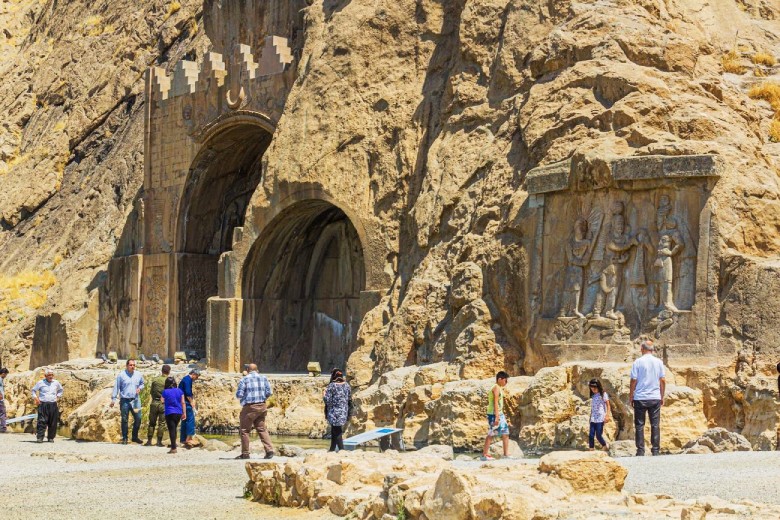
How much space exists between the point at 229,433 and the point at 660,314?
10.1 metres

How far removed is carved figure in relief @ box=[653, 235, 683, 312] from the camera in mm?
20344

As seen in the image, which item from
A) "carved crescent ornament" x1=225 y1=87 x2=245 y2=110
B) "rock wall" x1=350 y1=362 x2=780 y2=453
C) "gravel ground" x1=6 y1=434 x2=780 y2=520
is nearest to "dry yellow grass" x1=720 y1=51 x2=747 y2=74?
"rock wall" x1=350 y1=362 x2=780 y2=453

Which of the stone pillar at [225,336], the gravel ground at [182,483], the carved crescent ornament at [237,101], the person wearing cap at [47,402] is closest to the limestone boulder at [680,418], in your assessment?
the gravel ground at [182,483]

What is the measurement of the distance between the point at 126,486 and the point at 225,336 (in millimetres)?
14811

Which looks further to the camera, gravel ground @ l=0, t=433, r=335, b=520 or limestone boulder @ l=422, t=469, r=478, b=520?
gravel ground @ l=0, t=433, r=335, b=520

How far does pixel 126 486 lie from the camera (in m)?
15.6

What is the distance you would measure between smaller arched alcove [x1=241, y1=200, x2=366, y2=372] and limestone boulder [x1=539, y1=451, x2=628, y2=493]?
18227 mm

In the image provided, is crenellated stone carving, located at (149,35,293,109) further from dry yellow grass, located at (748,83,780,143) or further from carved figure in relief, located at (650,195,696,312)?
carved figure in relief, located at (650,195,696,312)

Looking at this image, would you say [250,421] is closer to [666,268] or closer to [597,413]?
[597,413]

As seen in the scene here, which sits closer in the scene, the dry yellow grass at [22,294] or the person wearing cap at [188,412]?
the person wearing cap at [188,412]

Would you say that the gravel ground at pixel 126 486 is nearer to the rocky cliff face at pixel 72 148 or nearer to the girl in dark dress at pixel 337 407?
the girl in dark dress at pixel 337 407

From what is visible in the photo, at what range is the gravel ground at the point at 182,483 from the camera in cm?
1294

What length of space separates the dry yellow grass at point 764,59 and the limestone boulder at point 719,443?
950 centimetres

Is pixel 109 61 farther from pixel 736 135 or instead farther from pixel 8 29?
pixel 736 135
